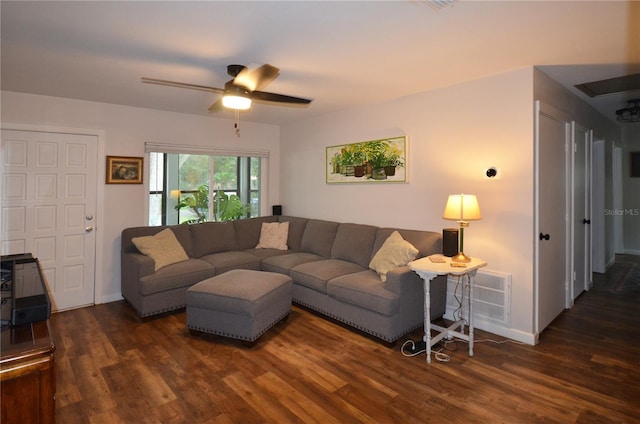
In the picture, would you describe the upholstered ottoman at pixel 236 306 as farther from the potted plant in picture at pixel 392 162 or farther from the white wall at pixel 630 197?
the white wall at pixel 630 197

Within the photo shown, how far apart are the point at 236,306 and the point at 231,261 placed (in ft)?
4.16

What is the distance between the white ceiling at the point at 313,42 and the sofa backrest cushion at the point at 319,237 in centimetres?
176

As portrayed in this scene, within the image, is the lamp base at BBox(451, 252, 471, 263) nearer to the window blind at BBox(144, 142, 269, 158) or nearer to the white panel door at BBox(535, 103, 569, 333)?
the white panel door at BBox(535, 103, 569, 333)

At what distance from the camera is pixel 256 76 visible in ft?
8.28

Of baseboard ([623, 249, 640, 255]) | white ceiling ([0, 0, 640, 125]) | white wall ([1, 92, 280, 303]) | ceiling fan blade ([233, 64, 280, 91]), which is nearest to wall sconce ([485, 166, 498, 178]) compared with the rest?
white ceiling ([0, 0, 640, 125])

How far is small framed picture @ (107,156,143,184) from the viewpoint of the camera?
4211 millimetres

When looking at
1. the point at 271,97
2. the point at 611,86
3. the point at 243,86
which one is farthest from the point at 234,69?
the point at 611,86

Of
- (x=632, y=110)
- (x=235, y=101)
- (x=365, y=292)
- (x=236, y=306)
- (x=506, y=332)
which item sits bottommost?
(x=506, y=332)

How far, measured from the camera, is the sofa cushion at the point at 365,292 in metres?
2.95

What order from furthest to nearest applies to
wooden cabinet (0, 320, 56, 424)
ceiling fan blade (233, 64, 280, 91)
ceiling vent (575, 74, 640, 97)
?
1. ceiling vent (575, 74, 640, 97)
2. ceiling fan blade (233, 64, 280, 91)
3. wooden cabinet (0, 320, 56, 424)

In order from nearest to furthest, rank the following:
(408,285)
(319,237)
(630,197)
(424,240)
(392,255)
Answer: (408,285)
(392,255)
(424,240)
(319,237)
(630,197)

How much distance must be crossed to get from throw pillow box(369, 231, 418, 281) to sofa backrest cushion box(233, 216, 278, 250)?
2049mm

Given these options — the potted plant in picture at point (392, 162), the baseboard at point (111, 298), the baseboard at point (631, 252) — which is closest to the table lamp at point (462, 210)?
the potted plant in picture at point (392, 162)

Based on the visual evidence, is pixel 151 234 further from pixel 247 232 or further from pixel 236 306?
pixel 236 306
